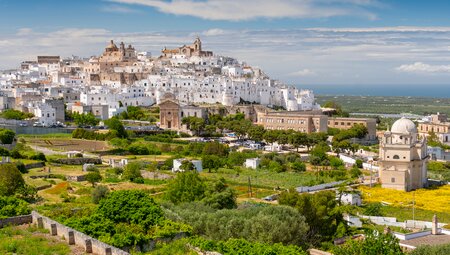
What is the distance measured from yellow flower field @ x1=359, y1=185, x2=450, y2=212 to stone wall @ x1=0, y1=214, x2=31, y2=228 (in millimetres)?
21310

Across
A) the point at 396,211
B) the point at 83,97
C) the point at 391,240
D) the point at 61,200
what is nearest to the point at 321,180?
the point at 396,211

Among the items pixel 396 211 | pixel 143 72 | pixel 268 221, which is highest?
pixel 143 72

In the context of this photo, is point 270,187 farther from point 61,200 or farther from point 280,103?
point 280,103

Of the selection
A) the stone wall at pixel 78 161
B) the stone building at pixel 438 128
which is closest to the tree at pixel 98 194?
the stone wall at pixel 78 161

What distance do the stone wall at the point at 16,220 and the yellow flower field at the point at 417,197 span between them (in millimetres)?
21310

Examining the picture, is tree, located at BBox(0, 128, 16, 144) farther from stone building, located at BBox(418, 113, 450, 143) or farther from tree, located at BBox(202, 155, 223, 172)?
stone building, located at BBox(418, 113, 450, 143)

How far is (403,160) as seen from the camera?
127ft

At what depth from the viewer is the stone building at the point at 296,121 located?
6600 cm

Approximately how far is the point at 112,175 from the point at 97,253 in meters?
25.7

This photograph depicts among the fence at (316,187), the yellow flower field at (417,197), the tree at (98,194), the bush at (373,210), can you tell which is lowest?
the yellow flower field at (417,197)

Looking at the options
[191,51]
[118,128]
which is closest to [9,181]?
[118,128]

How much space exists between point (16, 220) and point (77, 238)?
127 inches

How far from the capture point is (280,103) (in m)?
82.1

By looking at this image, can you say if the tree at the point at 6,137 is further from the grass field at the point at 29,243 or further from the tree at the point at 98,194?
the grass field at the point at 29,243
